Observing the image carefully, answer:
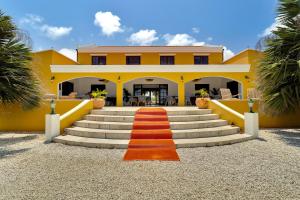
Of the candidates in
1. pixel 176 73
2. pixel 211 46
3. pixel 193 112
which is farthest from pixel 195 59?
pixel 193 112

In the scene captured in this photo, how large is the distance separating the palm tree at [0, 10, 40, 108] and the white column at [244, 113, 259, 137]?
9.64 m

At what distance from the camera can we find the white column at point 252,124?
757 cm

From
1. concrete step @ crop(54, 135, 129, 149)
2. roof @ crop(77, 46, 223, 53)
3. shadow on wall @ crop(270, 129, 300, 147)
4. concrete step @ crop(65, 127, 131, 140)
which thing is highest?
roof @ crop(77, 46, 223, 53)

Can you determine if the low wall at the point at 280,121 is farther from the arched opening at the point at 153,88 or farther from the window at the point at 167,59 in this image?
the window at the point at 167,59

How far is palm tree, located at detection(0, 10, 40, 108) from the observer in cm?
820

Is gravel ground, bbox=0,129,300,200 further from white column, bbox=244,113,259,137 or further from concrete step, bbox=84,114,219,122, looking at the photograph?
concrete step, bbox=84,114,219,122

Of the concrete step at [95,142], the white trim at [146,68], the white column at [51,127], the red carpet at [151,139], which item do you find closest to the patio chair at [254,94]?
the red carpet at [151,139]

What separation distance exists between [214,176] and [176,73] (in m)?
12.3

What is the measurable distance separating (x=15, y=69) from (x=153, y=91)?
47.6ft

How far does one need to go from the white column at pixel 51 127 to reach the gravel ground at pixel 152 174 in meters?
1.07

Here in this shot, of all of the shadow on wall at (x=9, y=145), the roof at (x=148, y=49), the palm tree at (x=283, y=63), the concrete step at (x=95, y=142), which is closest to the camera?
the shadow on wall at (x=9, y=145)

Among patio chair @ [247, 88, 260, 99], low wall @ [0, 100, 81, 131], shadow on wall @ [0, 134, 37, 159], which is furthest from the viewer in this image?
low wall @ [0, 100, 81, 131]

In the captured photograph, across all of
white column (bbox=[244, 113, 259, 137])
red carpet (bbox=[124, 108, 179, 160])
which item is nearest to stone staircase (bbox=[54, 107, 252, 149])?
red carpet (bbox=[124, 108, 179, 160])

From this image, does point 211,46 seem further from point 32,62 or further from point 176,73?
point 32,62
